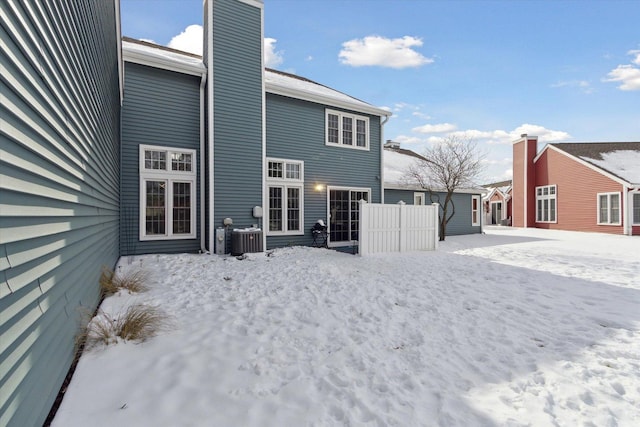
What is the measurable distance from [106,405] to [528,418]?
293 cm

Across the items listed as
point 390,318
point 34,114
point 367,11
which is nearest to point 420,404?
point 390,318

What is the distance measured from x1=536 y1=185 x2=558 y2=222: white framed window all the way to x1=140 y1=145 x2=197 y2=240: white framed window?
22606 mm

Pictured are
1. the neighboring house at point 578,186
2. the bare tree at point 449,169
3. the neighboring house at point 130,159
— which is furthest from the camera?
the neighboring house at point 578,186

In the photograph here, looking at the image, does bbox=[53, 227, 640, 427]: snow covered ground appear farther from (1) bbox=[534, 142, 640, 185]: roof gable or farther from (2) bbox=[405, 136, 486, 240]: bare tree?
(1) bbox=[534, 142, 640, 185]: roof gable

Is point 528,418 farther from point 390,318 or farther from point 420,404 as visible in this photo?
point 390,318

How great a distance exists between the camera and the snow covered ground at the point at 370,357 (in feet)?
7.16

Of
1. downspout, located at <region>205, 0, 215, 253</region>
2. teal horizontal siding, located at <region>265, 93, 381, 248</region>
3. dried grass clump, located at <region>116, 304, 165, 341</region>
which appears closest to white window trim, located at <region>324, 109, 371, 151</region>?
teal horizontal siding, located at <region>265, 93, 381, 248</region>

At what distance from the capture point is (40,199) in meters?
1.66

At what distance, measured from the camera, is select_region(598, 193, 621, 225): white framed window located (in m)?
17.0

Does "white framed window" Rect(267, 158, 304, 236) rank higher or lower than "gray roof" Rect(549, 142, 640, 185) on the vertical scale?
lower

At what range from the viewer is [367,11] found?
30.3 ft

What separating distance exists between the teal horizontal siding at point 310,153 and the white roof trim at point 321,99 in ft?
0.63

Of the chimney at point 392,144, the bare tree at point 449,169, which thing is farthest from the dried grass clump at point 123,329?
the chimney at point 392,144

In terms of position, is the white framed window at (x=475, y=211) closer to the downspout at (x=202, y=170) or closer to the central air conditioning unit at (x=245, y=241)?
the central air conditioning unit at (x=245, y=241)
